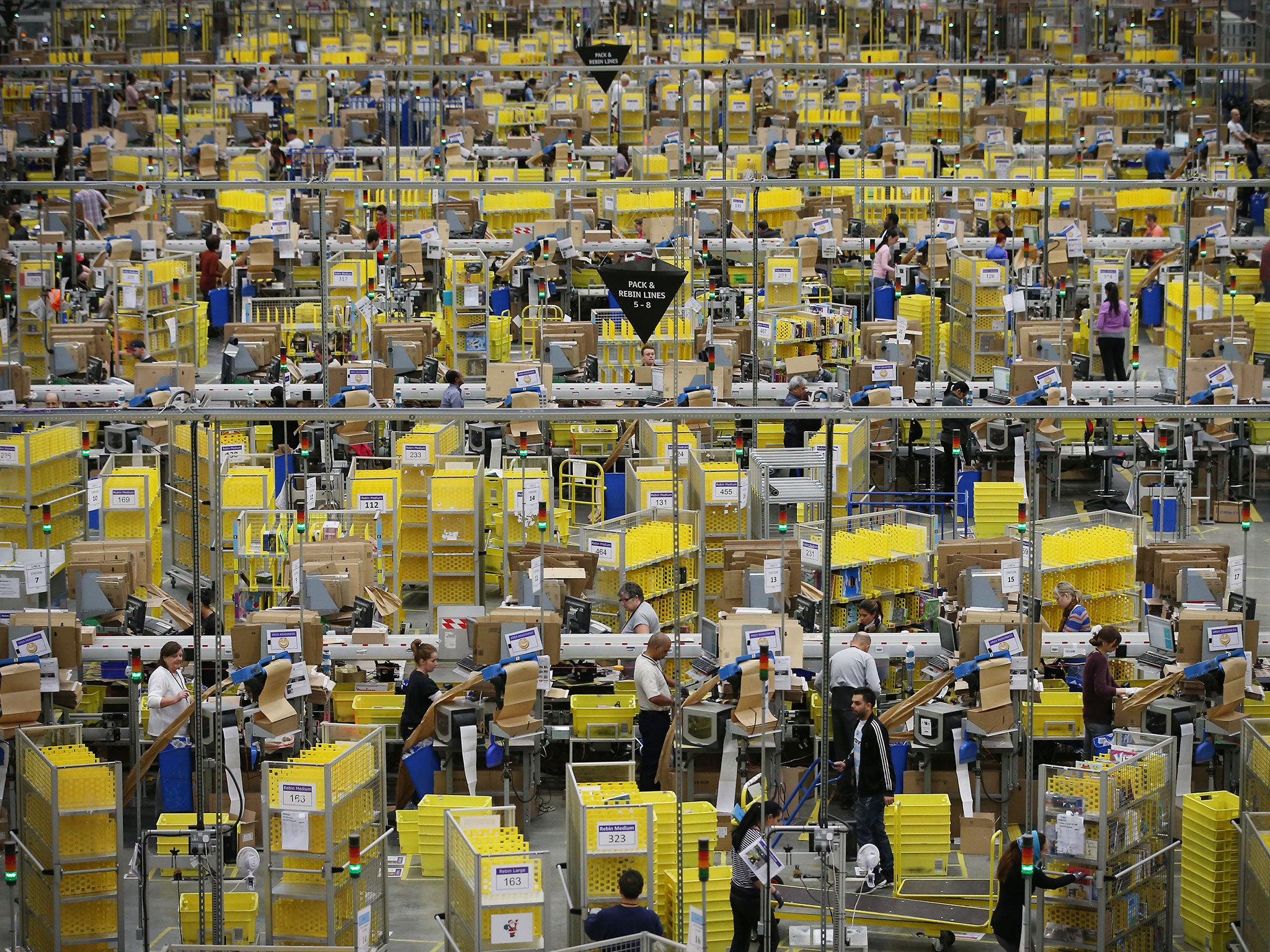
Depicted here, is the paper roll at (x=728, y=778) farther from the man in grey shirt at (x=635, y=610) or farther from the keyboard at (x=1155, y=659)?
the keyboard at (x=1155, y=659)

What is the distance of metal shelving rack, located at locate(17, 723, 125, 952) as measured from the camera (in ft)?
36.2

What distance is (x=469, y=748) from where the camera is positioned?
43.1 ft

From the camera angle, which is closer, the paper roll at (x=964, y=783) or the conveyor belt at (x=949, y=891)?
the conveyor belt at (x=949, y=891)

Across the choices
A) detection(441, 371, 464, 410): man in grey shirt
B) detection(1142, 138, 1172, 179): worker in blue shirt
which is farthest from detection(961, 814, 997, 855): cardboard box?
detection(1142, 138, 1172, 179): worker in blue shirt

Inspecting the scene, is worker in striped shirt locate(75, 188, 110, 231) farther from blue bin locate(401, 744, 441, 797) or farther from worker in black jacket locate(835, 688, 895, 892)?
worker in black jacket locate(835, 688, 895, 892)

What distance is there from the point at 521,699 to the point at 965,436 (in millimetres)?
7659

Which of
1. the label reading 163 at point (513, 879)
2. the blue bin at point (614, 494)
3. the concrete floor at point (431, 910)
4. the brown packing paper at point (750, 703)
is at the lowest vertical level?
the concrete floor at point (431, 910)

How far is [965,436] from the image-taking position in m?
19.5

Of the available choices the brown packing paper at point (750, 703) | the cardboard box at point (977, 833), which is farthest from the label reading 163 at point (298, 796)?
the cardboard box at point (977, 833)

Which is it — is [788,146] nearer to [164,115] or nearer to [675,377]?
[164,115]

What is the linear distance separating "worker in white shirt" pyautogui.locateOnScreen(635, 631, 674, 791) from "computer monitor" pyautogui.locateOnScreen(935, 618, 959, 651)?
6.40 feet

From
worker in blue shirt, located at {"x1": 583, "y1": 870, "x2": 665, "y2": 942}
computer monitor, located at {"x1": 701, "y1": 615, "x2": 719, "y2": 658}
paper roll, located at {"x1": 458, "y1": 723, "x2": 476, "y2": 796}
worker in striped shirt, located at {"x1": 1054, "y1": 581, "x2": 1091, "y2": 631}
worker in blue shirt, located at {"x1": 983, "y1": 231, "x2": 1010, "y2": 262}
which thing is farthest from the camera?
worker in blue shirt, located at {"x1": 983, "y1": 231, "x2": 1010, "y2": 262}

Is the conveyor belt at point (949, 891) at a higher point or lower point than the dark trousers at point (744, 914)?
lower

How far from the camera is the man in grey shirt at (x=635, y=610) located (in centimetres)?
1448
